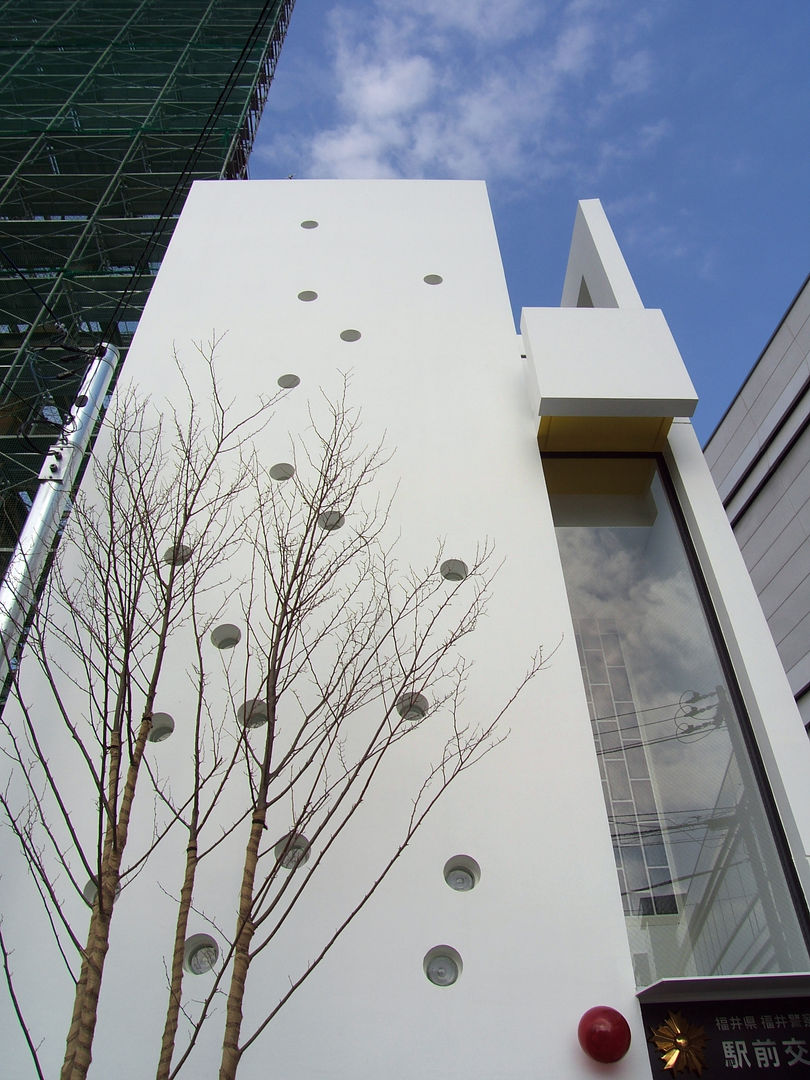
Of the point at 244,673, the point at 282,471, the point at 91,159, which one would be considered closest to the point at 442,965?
the point at 244,673

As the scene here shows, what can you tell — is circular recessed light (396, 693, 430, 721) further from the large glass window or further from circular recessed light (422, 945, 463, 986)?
circular recessed light (422, 945, 463, 986)

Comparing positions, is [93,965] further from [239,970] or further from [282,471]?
[282,471]

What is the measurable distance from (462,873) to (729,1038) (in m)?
1.04

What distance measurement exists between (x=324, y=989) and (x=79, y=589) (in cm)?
216

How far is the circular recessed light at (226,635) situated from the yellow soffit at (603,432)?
6.97 feet

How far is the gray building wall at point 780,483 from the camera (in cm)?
1032

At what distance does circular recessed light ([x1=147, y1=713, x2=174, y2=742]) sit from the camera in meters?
3.56

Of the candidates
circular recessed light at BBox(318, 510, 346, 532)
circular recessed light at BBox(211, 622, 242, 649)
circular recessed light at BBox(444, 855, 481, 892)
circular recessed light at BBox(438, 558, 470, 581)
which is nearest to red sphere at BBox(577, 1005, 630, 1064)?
circular recessed light at BBox(444, 855, 481, 892)

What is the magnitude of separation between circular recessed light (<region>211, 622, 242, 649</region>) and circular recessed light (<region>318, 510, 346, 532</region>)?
71 cm

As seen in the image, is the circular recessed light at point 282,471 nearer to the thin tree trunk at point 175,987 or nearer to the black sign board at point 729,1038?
the thin tree trunk at point 175,987

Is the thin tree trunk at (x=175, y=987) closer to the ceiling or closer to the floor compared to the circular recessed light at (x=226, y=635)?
closer to the floor

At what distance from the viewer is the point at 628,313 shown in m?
4.96

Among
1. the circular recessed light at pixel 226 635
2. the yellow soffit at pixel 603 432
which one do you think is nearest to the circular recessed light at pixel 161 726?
the circular recessed light at pixel 226 635

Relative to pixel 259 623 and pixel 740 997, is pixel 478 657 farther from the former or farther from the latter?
pixel 740 997
